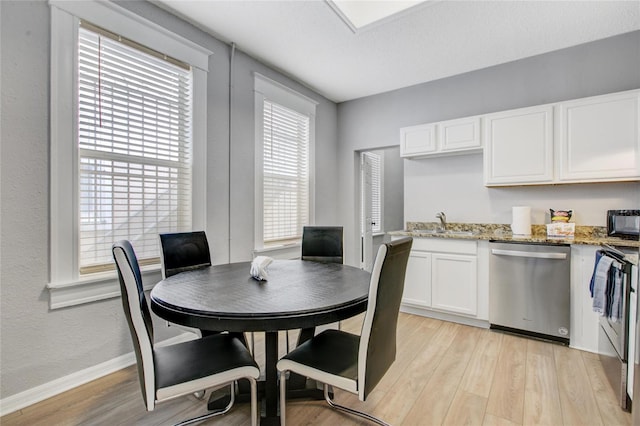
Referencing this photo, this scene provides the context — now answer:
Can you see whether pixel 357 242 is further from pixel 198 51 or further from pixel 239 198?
pixel 198 51

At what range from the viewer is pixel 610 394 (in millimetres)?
1920

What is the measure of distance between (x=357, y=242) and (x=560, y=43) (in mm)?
3330

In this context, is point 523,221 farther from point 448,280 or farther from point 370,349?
point 370,349

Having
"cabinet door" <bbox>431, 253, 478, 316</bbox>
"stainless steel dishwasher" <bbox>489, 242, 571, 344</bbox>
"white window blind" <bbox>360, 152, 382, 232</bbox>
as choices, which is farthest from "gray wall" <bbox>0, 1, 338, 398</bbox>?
"white window blind" <bbox>360, 152, 382, 232</bbox>

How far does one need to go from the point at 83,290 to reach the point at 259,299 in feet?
4.84

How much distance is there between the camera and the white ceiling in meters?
2.45

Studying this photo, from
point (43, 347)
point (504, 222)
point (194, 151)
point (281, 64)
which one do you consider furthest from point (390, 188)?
point (43, 347)

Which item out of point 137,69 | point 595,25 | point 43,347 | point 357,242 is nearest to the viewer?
point 43,347

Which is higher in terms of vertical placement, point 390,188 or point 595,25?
point 595,25

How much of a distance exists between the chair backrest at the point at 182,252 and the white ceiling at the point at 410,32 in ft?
6.21

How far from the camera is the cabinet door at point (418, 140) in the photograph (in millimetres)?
3576

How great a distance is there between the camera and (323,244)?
2.84m

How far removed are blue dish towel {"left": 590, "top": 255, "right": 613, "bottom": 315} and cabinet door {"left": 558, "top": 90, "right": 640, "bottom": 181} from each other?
3.53 feet

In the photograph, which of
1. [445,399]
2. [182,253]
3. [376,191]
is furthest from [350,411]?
[376,191]
